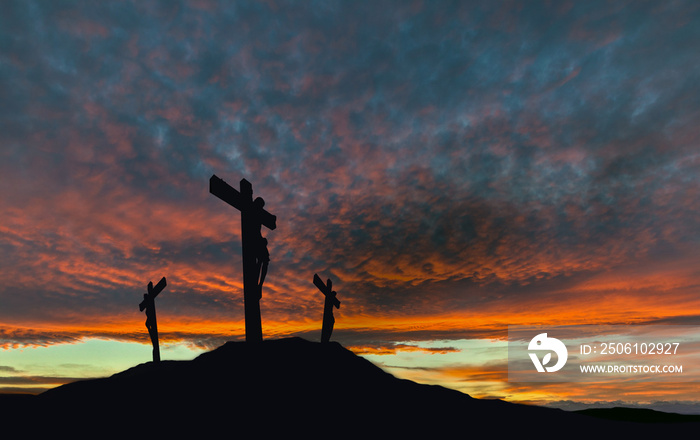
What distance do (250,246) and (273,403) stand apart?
177 inches

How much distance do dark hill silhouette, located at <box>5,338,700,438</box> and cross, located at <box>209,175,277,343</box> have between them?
61cm

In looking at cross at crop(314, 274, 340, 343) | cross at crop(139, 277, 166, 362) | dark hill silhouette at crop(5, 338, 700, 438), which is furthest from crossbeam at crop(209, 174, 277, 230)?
cross at crop(139, 277, 166, 362)

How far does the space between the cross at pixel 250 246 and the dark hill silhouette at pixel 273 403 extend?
24.0 inches

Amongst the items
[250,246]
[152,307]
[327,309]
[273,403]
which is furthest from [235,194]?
[152,307]

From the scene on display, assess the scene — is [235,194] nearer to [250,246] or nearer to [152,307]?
[250,246]

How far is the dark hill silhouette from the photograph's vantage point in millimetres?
8234

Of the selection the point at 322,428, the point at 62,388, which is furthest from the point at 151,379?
the point at 322,428

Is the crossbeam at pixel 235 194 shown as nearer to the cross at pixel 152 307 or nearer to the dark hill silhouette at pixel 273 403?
the dark hill silhouette at pixel 273 403

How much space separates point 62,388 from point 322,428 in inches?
241

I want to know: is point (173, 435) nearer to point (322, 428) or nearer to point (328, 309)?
point (322, 428)

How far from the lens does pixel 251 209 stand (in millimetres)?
12719

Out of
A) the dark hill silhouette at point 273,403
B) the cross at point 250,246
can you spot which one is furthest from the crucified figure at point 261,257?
the dark hill silhouette at point 273,403

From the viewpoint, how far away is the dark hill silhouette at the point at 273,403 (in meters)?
8.23

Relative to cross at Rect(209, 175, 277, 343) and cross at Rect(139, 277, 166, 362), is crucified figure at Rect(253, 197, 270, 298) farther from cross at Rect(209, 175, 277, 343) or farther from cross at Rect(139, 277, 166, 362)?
cross at Rect(139, 277, 166, 362)
